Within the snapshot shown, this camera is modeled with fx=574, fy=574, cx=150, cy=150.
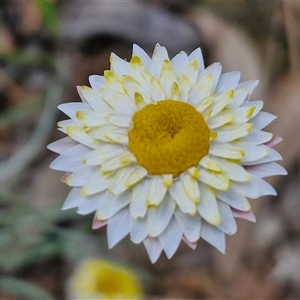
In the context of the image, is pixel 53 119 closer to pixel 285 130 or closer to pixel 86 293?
pixel 86 293

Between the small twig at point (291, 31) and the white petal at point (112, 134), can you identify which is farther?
the small twig at point (291, 31)

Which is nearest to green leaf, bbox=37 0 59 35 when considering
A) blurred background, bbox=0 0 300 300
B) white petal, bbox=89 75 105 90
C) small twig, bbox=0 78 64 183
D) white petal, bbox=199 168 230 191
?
blurred background, bbox=0 0 300 300

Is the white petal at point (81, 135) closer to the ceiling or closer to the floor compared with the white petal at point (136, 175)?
closer to the ceiling

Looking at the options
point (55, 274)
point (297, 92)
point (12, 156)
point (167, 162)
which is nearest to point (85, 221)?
point (55, 274)

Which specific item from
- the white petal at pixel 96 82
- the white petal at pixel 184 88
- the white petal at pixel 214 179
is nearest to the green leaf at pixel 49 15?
the white petal at pixel 96 82

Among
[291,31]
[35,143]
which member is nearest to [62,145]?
[35,143]

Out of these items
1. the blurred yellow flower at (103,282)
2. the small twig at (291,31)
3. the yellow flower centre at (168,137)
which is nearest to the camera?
the yellow flower centre at (168,137)

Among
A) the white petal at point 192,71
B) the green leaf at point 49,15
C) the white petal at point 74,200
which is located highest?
the green leaf at point 49,15

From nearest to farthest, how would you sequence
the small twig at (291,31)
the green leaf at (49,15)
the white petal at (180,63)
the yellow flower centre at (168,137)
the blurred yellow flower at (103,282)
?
the yellow flower centre at (168,137), the white petal at (180,63), the blurred yellow flower at (103,282), the green leaf at (49,15), the small twig at (291,31)

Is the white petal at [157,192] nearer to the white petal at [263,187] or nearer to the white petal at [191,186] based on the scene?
the white petal at [191,186]
